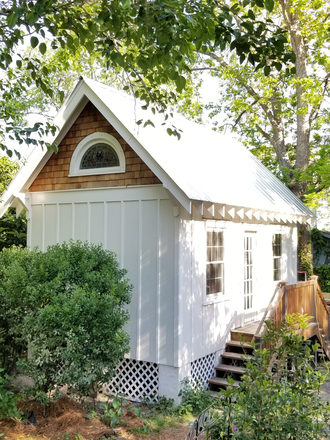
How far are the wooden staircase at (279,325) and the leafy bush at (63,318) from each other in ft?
8.27

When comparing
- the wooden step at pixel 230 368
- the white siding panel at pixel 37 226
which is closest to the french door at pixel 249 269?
the wooden step at pixel 230 368

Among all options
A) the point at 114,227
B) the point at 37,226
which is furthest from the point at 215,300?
the point at 37,226

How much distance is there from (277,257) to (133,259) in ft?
18.5

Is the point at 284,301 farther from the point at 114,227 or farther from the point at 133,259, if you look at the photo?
the point at 114,227

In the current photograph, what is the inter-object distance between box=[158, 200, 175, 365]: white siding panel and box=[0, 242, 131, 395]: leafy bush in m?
0.93

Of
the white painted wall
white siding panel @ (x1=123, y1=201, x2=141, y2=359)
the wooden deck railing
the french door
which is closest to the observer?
the white painted wall

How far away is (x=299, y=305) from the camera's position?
9867 millimetres

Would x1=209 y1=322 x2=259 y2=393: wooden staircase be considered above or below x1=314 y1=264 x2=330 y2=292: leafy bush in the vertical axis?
below

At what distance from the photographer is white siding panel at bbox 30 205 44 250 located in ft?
32.9

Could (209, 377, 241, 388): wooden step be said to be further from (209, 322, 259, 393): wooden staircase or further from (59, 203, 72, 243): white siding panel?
(59, 203, 72, 243): white siding panel

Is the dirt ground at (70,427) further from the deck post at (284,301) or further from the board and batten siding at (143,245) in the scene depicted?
the deck post at (284,301)

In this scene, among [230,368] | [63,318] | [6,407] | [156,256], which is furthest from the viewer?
[230,368]

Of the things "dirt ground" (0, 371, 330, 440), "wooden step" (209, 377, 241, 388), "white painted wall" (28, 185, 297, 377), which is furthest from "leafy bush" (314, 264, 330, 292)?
"dirt ground" (0, 371, 330, 440)

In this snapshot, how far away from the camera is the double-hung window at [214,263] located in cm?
915
